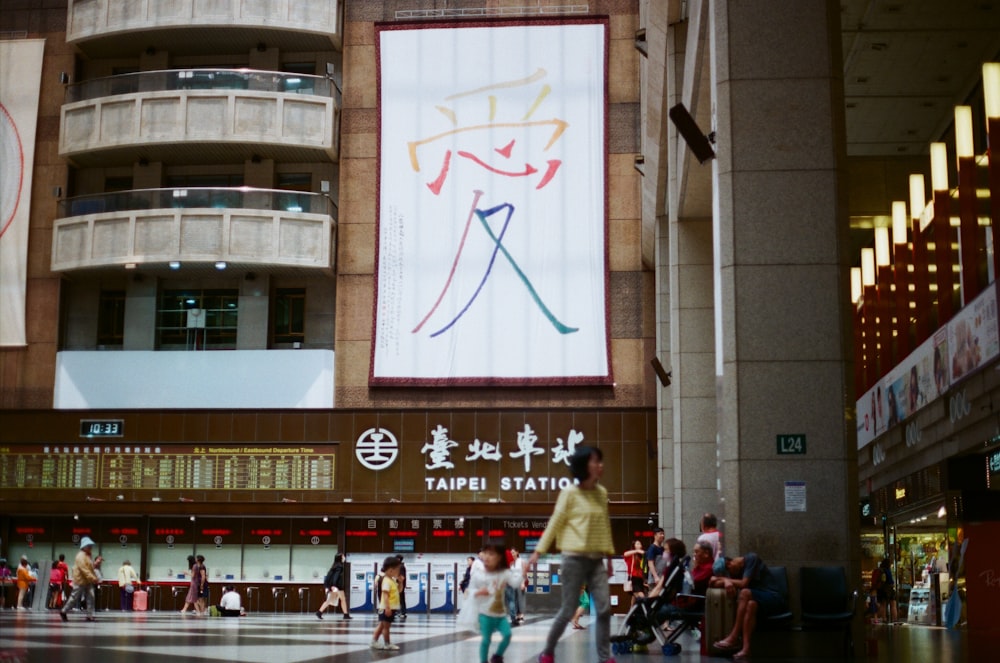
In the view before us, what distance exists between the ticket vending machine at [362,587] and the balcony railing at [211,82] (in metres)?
14.2

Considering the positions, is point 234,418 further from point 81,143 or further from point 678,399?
point 678,399

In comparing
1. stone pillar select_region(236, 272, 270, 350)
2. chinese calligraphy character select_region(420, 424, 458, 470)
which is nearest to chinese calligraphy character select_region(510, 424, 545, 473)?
chinese calligraphy character select_region(420, 424, 458, 470)

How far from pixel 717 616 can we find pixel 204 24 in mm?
29669

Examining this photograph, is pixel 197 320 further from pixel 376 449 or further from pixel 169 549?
pixel 376 449

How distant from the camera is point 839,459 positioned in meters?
12.2

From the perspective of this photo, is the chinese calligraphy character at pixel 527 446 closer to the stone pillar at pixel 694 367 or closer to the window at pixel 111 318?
the stone pillar at pixel 694 367

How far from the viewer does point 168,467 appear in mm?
36031

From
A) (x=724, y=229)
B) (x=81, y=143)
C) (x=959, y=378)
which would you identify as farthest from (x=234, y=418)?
(x=724, y=229)

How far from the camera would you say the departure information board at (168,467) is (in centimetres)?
3566

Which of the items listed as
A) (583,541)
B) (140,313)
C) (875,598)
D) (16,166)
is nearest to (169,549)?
(140,313)

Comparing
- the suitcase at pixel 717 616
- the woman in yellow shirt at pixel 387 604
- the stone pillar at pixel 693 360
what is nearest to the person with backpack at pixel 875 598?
the stone pillar at pixel 693 360

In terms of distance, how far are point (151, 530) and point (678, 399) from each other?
1930 cm

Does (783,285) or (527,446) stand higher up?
(783,285)

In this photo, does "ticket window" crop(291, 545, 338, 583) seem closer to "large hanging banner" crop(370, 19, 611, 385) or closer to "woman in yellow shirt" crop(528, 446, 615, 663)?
"large hanging banner" crop(370, 19, 611, 385)
